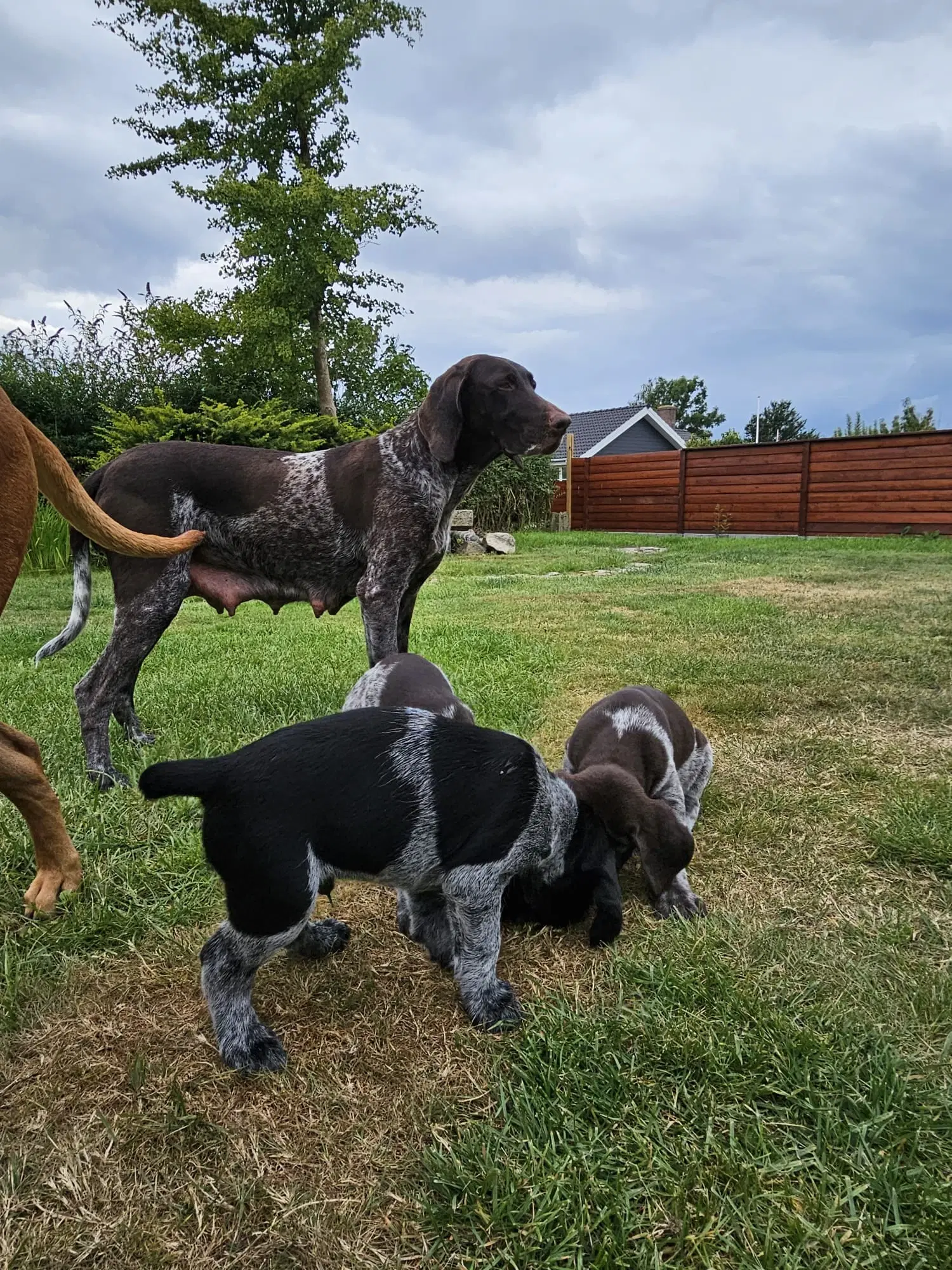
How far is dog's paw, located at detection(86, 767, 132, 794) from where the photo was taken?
348cm

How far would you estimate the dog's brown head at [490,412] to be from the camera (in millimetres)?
4008

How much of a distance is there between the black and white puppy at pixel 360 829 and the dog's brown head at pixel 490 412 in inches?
88.8

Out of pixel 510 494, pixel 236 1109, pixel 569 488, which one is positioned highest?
pixel 569 488

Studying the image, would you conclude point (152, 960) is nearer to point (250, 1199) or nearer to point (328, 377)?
point (250, 1199)

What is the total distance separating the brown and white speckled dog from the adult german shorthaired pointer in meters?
1.26

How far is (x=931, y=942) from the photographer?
7.54 feet

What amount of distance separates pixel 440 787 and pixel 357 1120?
759 millimetres

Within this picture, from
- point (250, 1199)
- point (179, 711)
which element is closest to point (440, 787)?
point (250, 1199)

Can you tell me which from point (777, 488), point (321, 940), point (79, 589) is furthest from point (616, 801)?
point (777, 488)

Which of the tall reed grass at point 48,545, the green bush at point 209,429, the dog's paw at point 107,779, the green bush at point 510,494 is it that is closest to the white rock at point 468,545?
the green bush at point 209,429

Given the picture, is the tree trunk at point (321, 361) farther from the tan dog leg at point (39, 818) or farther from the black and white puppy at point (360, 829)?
the black and white puppy at point (360, 829)

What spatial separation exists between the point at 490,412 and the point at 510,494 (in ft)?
57.4

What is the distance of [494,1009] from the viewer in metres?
2.03

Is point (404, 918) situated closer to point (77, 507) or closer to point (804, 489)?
point (77, 507)
